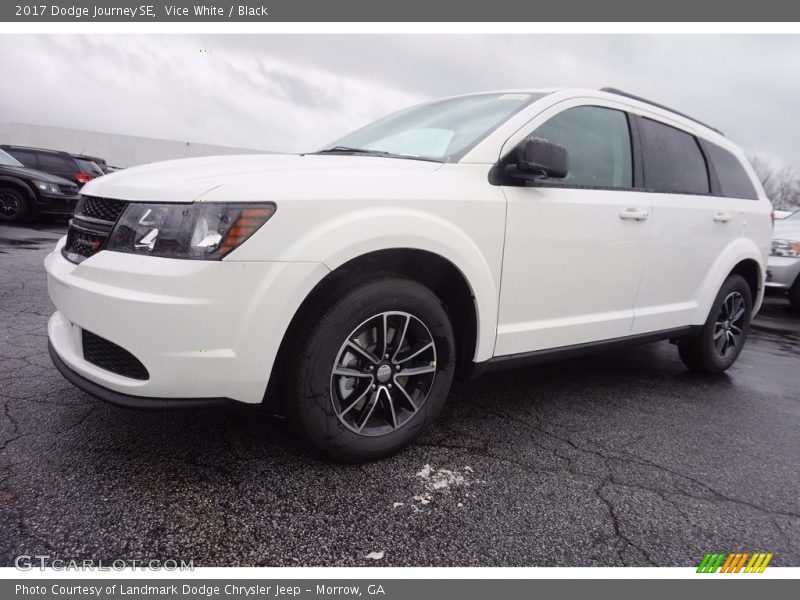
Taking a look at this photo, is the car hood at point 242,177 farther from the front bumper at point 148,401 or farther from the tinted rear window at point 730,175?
the tinted rear window at point 730,175

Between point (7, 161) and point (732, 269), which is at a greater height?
point (7, 161)

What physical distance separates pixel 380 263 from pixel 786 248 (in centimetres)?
785

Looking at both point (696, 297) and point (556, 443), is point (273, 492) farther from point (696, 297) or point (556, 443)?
point (696, 297)

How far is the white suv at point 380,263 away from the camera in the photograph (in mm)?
1896

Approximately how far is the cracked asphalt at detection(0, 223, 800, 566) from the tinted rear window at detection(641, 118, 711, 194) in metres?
1.42

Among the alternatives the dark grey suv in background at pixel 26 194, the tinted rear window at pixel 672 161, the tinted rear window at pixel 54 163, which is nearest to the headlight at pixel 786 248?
the tinted rear window at pixel 672 161

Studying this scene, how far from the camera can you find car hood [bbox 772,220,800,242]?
781cm

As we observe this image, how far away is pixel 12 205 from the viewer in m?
10.4

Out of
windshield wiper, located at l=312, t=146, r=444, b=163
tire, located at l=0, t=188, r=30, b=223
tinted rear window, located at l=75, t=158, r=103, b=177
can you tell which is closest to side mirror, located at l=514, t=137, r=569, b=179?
windshield wiper, located at l=312, t=146, r=444, b=163

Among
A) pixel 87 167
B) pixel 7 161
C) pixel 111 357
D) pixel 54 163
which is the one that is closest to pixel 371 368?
pixel 111 357

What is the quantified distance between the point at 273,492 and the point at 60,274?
1207 mm

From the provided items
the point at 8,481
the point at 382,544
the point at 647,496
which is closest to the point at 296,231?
the point at 382,544

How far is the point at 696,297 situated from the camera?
3.72 m
